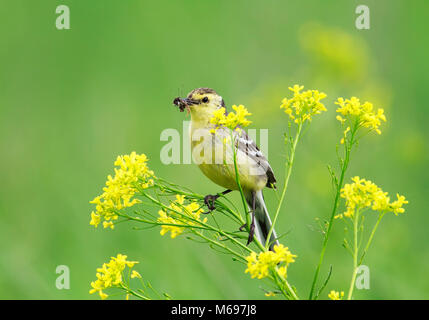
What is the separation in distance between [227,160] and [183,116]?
4.21 m

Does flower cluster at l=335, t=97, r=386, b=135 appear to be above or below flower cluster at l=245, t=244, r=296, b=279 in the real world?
above

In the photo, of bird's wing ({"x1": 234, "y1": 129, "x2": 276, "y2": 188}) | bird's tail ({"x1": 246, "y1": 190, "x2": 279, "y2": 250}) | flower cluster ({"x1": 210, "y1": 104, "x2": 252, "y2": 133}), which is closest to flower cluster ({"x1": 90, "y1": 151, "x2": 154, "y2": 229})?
flower cluster ({"x1": 210, "y1": 104, "x2": 252, "y2": 133})

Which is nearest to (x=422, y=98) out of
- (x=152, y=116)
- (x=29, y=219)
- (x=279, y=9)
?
(x=279, y=9)

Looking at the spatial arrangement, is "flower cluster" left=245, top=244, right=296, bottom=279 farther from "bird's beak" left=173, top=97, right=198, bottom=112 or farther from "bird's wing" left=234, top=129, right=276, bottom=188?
"bird's beak" left=173, top=97, right=198, bottom=112

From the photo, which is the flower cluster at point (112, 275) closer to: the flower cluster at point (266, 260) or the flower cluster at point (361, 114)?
the flower cluster at point (266, 260)

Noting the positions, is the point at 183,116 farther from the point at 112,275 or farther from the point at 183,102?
the point at 112,275

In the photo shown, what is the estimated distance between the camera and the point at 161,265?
5.55 m

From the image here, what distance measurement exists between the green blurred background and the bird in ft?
3.20

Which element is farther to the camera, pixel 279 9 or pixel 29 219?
pixel 279 9

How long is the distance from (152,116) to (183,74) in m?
0.80

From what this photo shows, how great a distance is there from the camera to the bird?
150 inches

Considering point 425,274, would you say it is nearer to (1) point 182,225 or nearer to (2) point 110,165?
(1) point 182,225

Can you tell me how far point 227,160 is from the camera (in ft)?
12.7

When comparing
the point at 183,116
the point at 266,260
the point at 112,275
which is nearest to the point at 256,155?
the point at 112,275
